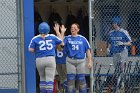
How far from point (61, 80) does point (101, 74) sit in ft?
5.48

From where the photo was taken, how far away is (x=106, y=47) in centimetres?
1261

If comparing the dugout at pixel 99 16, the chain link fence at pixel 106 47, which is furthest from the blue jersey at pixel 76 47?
the dugout at pixel 99 16

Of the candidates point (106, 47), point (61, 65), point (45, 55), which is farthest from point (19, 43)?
point (106, 47)

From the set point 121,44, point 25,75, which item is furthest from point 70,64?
point 121,44

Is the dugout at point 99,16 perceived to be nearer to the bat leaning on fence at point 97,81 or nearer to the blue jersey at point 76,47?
the bat leaning on fence at point 97,81

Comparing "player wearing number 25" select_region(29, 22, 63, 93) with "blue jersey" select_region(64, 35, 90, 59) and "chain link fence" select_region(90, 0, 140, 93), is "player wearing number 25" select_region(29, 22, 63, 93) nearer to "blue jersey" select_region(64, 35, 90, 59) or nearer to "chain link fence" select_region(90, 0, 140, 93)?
"blue jersey" select_region(64, 35, 90, 59)

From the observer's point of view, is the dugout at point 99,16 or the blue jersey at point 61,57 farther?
the dugout at point 99,16

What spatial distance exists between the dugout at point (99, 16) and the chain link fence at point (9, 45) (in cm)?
240

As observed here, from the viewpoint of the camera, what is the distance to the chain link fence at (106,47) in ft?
37.0

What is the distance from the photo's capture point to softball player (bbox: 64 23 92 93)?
33.2 ft

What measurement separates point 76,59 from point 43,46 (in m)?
0.96

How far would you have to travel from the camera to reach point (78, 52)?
10117 millimetres

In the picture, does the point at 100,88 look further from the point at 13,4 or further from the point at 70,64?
the point at 13,4

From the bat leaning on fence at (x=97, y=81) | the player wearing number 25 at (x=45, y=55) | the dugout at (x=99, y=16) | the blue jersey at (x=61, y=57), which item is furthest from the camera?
the dugout at (x=99, y=16)
